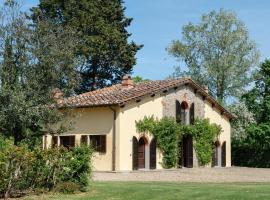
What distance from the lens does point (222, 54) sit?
4872 centimetres

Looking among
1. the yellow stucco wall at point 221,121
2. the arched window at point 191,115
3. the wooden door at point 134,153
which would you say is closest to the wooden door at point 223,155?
the yellow stucco wall at point 221,121

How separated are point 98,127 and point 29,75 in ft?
42.7

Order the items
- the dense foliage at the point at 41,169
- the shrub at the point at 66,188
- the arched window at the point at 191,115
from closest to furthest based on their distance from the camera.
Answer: the dense foliage at the point at 41,169
the shrub at the point at 66,188
the arched window at the point at 191,115

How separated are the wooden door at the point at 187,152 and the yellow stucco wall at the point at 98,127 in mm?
6539

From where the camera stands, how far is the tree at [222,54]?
48219mm

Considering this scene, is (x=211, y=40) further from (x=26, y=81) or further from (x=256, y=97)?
(x=26, y=81)

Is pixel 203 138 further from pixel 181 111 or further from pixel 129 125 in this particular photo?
pixel 129 125

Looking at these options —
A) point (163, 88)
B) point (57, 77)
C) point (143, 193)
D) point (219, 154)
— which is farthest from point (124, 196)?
point (219, 154)

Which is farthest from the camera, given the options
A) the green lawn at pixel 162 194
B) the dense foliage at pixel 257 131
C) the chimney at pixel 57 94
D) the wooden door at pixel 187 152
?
the dense foliage at pixel 257 131

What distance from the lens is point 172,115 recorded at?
3272 centimetres

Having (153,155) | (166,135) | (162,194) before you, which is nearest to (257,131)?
(166,135)

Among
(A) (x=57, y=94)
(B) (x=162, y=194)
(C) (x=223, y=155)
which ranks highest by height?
(A) (x=57, y=94)

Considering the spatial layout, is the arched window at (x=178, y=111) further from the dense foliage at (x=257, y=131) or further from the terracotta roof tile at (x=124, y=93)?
the dense foliage at (x=257, y=131)

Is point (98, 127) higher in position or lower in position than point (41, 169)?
higher
